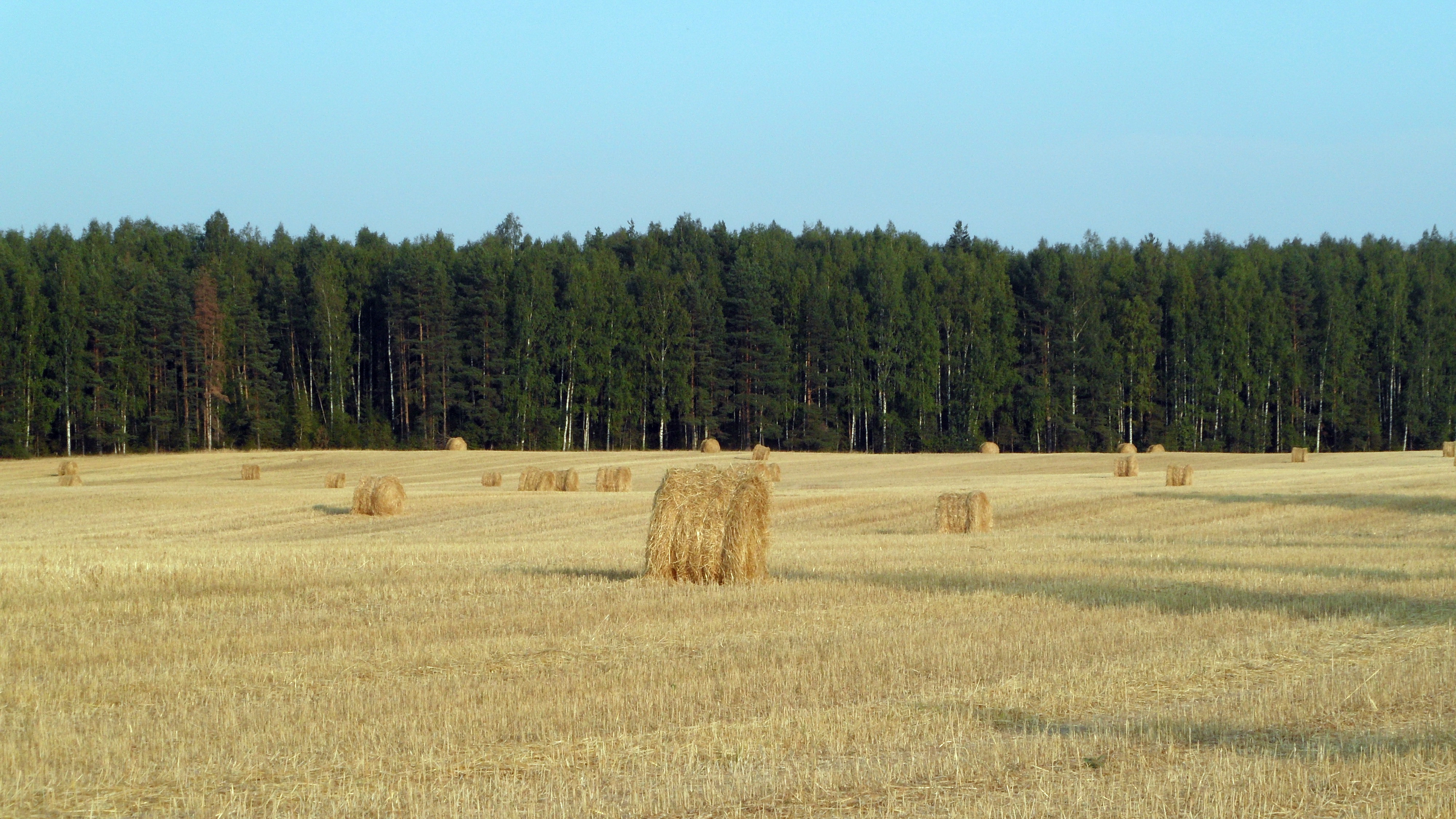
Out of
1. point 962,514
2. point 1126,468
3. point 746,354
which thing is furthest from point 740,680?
point 746,354

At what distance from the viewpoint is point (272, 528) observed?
23.6 m

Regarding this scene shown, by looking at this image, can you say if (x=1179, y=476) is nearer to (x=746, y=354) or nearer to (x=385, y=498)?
(x=385, y=498)

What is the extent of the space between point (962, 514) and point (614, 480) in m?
13.3

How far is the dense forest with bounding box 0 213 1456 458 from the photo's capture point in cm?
6212

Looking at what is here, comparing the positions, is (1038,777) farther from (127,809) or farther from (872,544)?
(872,544)

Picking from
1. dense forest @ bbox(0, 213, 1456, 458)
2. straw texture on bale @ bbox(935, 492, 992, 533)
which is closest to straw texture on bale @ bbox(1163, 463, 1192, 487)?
straw texture on bale @ bbox(935, 492, 992, 533)

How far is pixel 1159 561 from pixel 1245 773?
9236 mm

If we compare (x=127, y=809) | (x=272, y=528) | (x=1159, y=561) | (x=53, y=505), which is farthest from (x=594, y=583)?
(x=53, y=505)

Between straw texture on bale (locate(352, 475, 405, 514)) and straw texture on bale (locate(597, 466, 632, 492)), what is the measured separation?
285 inches

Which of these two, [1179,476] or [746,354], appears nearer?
[1179,476]

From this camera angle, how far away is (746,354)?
67.1m

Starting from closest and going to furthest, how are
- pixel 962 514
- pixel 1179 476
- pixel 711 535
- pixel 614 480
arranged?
pixel 711 535 < pixel 962 514 < pixel 1179 476 < pixel 614 480

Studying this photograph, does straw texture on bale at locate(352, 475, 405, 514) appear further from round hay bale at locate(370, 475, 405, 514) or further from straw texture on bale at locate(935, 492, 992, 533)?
straw texture on bale at locate(935, 492, 992, 533)

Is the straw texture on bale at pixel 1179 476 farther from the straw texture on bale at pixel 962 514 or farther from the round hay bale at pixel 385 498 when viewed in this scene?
the round hay bale at pixel 385 498
